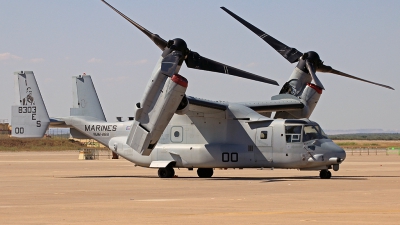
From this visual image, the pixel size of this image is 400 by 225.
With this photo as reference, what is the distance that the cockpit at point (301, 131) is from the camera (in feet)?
101

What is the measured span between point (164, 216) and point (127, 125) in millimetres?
19722

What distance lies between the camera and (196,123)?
109 feet

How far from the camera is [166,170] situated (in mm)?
32938

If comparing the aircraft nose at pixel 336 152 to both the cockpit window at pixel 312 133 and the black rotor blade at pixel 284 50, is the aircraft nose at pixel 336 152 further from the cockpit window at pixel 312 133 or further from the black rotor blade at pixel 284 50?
the black rotor blade at pixel 284 50

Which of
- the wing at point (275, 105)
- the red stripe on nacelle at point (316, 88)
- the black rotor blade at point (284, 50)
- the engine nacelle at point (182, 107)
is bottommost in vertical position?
the engine nacelle at point (182, 107)

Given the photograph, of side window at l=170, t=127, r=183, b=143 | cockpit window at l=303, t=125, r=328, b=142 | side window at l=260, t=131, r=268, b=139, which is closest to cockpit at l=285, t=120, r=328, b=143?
cockpit window at l=303, t=125, r=328, b=142

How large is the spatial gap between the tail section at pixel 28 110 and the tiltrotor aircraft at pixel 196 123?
47 millimetres

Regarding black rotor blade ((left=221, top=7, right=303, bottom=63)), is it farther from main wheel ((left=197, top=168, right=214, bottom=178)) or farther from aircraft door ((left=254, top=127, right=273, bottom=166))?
main wheel ((left=197, top=168, right=214, bottom=178))

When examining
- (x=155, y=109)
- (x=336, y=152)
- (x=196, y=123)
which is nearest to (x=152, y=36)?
(x=155, y=109)

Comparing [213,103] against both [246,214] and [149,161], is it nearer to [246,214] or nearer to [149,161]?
[149,161]

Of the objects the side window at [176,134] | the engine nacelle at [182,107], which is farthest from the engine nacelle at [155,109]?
the side window at [176,134]

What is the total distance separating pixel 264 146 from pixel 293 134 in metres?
1.39

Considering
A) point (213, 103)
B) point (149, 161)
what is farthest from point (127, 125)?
point (213, 103)

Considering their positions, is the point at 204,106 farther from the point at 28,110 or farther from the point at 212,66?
the point at 28,110
